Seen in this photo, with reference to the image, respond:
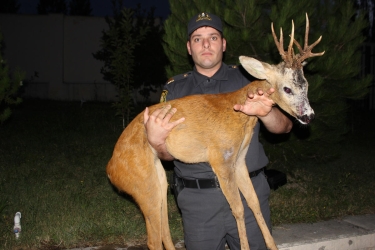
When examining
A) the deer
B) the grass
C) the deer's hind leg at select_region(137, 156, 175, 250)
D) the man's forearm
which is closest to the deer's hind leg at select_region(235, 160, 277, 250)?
the deer

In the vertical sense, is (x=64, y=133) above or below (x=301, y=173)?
above

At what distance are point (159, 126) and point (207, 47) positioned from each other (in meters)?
1.07

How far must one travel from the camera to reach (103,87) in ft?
82.3

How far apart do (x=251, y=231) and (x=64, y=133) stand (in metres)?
8.78

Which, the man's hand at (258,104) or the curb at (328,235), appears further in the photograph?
the curb at (328,235)

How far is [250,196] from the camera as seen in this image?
4141 mm

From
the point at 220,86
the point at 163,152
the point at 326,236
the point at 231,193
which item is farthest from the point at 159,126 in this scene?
the point at 326,236

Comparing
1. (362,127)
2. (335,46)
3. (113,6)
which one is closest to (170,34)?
(335,46)

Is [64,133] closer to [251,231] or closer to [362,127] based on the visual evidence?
[251,231]

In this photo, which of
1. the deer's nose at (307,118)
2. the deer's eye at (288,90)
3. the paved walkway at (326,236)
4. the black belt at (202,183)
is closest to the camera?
the deer's nose at (307,118)

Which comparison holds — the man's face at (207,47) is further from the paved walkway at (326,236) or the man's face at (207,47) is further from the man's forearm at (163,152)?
the paved walkway at (326,236)

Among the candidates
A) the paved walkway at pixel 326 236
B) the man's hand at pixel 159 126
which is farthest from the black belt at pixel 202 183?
the paved walkway at pixel 326 236

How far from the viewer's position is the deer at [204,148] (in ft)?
12.7

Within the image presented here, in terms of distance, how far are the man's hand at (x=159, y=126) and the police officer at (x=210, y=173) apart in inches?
0.4
